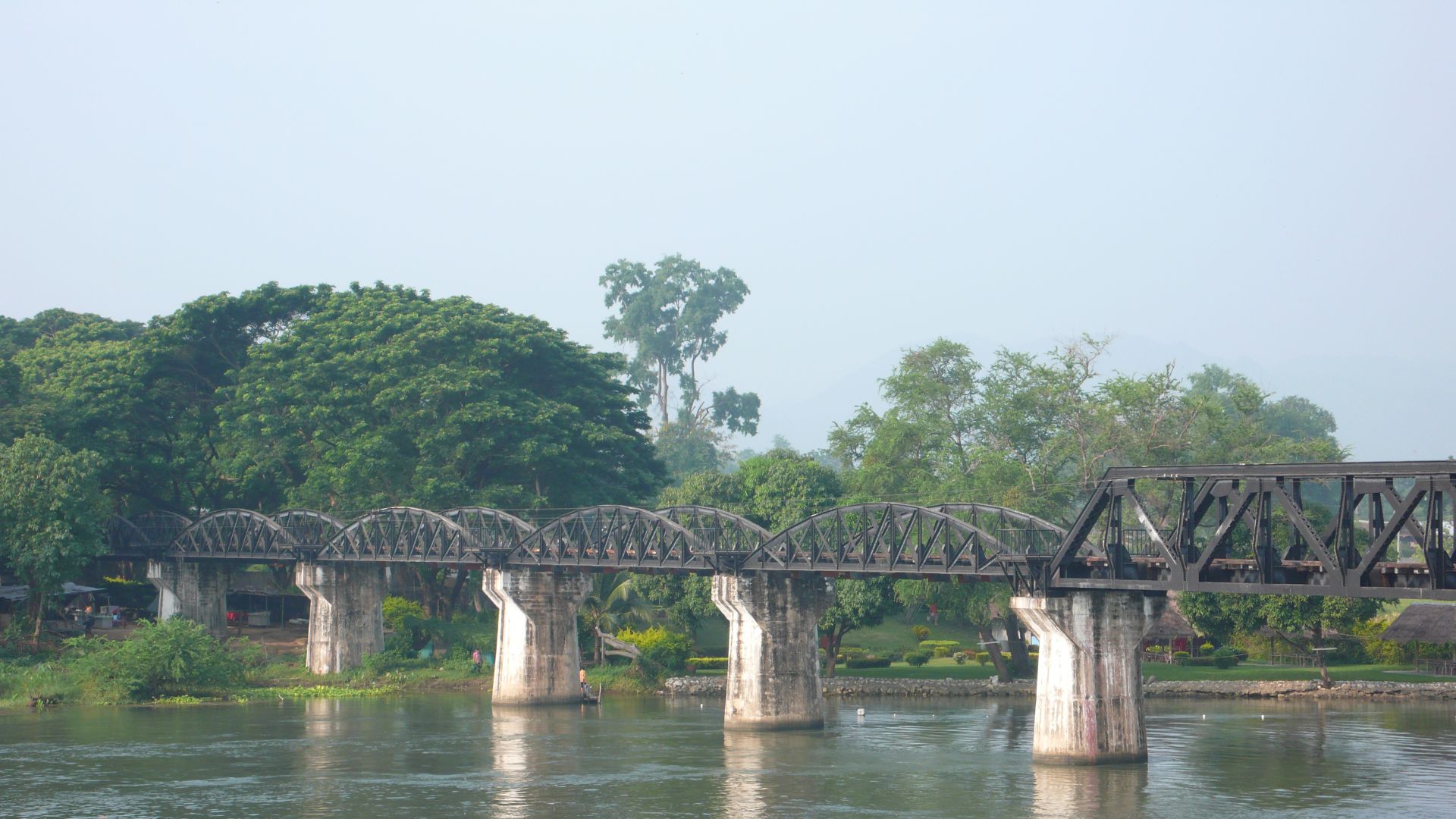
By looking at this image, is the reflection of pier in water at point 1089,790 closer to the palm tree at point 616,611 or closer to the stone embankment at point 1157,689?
the stone embankment at point 1157,689

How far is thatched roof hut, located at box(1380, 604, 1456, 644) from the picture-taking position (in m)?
79.3

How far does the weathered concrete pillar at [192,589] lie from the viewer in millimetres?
96562

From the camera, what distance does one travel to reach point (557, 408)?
98.2 m

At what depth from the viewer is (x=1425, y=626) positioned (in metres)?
80.4

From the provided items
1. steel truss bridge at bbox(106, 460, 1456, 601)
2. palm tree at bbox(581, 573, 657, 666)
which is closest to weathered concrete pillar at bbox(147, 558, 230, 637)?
steel truss bridge at bbox(106, 460, 1456, 601)

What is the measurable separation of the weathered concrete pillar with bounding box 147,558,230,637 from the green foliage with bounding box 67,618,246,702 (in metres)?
14.5

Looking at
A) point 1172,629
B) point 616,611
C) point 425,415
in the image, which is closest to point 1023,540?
point 1172,629

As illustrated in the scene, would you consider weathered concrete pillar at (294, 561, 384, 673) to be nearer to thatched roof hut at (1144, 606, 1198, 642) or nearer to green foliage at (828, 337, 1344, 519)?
green foliage at (828, 337, 1344, 519)

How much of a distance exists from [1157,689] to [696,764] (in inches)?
1330

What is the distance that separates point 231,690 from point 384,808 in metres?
40.1

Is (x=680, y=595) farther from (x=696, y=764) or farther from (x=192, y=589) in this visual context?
(x=696, y=764)

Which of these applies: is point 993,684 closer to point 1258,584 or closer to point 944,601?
point 944,601

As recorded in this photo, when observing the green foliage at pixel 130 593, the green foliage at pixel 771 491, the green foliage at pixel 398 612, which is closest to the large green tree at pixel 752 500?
the green foliage at pixel 771 491

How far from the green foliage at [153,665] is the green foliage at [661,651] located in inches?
910
